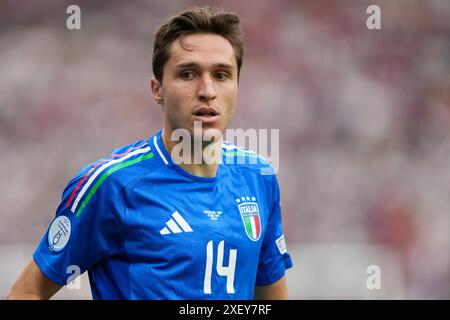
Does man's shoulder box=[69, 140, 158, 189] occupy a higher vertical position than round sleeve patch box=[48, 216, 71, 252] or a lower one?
higher

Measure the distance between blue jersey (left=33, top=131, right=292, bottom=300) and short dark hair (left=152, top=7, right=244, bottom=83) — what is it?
0.40 metres

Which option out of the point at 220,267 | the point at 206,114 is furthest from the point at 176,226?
the point at 206,114

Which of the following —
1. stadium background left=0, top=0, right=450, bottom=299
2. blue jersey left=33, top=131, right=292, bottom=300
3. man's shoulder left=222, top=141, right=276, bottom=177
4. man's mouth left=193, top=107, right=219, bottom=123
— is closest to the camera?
blue jersey left=33, top=131, right=292, bottom=300

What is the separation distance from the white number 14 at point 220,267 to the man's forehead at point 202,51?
75 cm

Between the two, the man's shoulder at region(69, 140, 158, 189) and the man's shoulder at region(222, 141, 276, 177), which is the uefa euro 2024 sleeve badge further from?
the man's shoulder at region(69, 140, 158, 189)

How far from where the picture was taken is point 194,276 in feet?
9.68

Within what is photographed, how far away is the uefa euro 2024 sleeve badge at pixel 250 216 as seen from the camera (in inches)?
125

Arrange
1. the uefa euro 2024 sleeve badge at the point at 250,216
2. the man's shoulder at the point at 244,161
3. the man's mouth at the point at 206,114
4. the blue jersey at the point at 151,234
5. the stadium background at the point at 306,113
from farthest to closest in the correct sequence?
1. the stadium background at the point at 306,113
2. the man's shoulder at the point at 244,161
3. the uefa euro 2024 sleeve badge at the point at 250,216
4. the man's mouth at the point at 206,114
5. the blue jersey at the point at 151,234

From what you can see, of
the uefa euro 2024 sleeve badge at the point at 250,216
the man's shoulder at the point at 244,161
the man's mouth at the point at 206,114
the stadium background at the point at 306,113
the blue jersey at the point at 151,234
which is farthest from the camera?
the stadium background at the point at 306,113

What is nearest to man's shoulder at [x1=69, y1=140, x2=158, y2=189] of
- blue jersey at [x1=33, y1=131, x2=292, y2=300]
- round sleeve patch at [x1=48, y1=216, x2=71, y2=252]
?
blue jersey at [x1=33, y1=131, x2=292, y2=300]

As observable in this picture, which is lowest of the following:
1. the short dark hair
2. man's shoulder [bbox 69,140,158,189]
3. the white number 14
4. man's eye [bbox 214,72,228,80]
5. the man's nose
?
the white number 14

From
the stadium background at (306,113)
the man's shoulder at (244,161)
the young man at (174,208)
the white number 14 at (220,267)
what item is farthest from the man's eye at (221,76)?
the stadium background at (306,113)

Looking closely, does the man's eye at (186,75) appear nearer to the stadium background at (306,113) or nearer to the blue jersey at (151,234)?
the blue jersey at (151,234)

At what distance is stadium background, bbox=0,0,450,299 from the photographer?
819 cm
